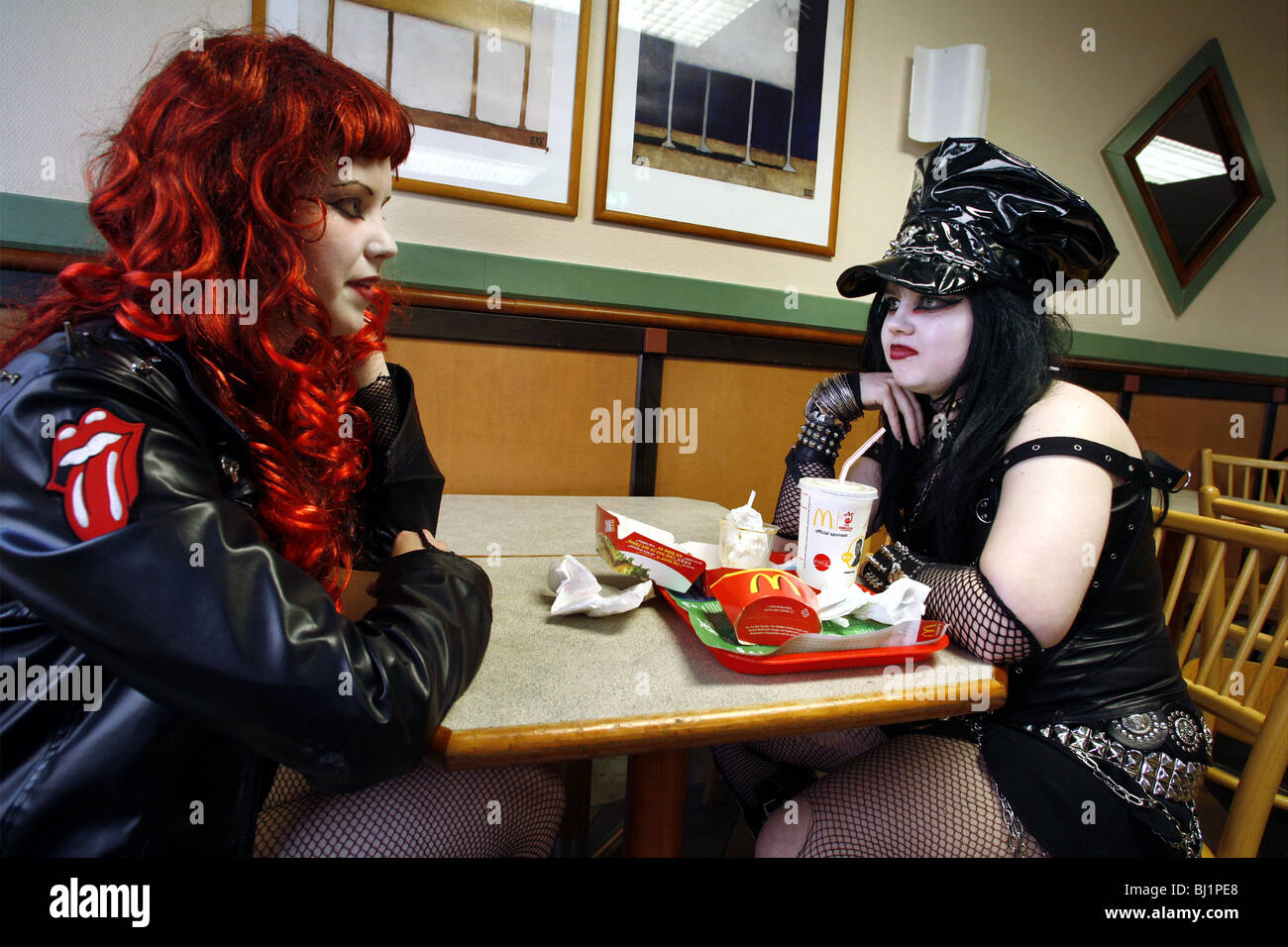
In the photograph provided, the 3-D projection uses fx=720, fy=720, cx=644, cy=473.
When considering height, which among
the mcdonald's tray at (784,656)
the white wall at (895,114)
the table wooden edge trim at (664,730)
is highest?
the white wall at (895,114)

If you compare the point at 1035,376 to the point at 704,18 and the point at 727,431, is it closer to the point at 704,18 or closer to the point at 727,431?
the point at 727,431

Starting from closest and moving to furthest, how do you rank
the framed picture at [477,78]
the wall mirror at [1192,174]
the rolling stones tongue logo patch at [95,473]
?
the rolling stones tongue logo patch at [95,473]
the framed picture at [477,78]
the wall mirror at [1192,174]

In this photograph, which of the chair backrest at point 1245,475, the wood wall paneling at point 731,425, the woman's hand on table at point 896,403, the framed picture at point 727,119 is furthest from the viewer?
the chair backrest at point 1245,475

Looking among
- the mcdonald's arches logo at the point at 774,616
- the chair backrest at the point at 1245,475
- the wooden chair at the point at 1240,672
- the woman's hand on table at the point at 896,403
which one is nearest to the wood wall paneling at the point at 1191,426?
the chair backrest at the point at 1245,475

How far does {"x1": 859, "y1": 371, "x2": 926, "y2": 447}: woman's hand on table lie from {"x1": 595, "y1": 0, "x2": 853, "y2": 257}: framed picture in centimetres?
117

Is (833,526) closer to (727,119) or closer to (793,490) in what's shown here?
(793,490)

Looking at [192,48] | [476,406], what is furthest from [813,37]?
[192,48]

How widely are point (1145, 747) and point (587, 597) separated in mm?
800

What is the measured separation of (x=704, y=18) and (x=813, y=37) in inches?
16.5

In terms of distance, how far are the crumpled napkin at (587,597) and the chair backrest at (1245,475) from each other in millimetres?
2570

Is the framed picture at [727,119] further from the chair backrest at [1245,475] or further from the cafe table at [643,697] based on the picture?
the chair backrest at [1245,475]

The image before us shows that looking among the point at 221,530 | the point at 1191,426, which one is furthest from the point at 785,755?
the point at 1191,426

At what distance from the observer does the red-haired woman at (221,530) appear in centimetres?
59

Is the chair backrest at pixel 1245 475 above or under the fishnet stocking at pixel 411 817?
above
